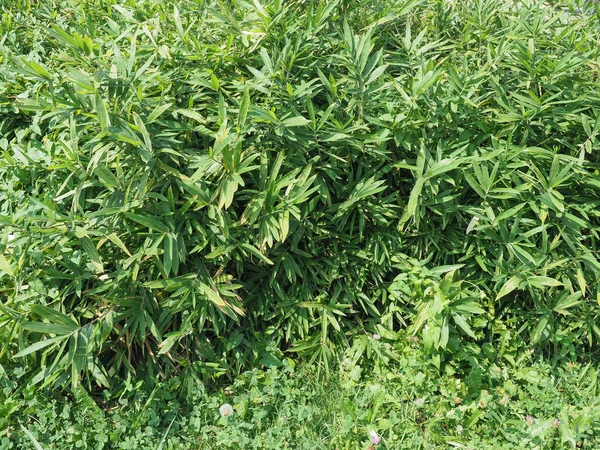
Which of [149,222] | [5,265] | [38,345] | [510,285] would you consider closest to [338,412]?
[510,285]

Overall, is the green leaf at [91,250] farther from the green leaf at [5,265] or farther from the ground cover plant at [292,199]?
the green leaf at [5,265]

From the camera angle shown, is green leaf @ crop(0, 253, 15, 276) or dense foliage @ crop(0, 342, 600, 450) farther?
dense foliage @ crop(0, 342, 600, 450)

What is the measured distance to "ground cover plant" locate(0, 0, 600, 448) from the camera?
8.20 feet

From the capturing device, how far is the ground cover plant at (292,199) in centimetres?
250

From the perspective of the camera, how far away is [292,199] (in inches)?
101

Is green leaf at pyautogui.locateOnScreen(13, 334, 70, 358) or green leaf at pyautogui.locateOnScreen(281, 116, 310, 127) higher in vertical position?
green leaf at pyautogui.locateOnScreen(281, 116, 310, 127)

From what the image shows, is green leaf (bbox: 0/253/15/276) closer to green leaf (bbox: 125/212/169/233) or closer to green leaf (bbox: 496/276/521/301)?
green leaf (bbox: 125/212/169/233)

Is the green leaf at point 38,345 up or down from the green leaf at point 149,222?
down

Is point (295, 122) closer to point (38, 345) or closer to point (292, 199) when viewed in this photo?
point (292, 199)

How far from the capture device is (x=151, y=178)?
8.37ft

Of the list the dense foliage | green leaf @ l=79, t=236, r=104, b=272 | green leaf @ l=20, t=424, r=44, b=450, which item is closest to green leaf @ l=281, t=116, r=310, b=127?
green leaf @ l=79, t=236, r=104, b=272

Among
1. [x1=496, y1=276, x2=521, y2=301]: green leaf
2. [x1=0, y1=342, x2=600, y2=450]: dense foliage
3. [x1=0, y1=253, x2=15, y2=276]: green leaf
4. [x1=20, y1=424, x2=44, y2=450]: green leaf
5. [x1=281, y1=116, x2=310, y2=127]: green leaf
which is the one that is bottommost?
[x1=0, y1=342, x2=600, y2=450]: dense foliage

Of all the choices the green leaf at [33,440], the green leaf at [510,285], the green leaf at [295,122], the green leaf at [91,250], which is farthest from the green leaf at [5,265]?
the green leaf at [510,285]

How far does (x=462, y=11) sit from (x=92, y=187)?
2057 mm
